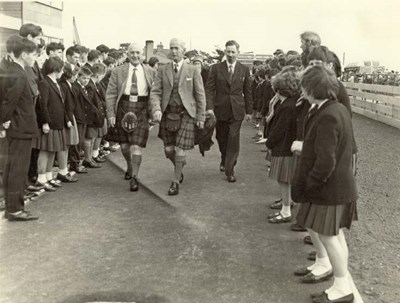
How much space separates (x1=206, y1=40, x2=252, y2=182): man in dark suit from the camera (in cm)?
799

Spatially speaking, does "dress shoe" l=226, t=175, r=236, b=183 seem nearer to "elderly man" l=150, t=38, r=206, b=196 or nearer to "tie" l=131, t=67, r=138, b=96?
"elderly man" l=150, t=38, r=206, b=196

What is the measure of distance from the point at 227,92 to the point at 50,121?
2.68m

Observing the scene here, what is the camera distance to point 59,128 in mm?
6863

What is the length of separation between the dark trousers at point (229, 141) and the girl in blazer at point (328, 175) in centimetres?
398

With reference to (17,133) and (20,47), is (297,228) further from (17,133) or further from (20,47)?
(20,47)

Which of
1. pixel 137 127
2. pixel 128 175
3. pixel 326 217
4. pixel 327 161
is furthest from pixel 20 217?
pixel 327 161

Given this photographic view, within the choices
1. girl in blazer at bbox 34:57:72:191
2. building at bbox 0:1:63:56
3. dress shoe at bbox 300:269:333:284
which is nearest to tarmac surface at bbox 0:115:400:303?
dress shoe at bbox 300:269:333:284

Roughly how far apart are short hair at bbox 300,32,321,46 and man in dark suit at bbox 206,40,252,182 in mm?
2713

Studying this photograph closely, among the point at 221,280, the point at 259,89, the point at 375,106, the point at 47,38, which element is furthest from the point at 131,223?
the point at 375,106

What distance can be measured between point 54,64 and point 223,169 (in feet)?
10.1

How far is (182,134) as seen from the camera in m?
7.01

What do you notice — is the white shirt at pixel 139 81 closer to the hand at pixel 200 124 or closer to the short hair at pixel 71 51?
the hand at pixel 200 124

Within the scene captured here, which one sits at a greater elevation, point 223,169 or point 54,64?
point 54,64

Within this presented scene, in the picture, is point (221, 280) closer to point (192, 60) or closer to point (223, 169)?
point (223, 169)
